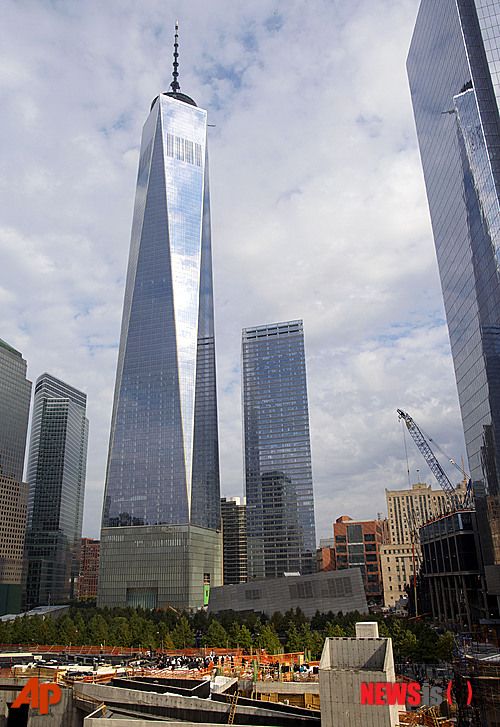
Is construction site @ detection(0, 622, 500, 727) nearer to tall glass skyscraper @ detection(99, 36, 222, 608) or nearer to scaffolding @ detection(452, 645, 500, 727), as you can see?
scaffolding @ detection(452, 645, 500, 727)

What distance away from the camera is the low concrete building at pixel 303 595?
123m

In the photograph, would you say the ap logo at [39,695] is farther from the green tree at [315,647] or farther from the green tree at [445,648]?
the green tree at [445,648]

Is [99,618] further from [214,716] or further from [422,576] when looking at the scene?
[422,576]

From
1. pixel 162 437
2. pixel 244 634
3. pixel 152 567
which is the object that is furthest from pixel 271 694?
pixel 162 437

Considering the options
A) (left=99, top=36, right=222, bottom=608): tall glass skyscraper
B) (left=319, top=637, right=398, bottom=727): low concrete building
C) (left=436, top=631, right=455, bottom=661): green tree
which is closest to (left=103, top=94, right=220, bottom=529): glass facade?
(left=99, top=36, right=222, bottom=608): tall glass skyscraper

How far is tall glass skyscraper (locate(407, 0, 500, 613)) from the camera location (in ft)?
349

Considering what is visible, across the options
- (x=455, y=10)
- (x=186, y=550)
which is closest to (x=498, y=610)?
(x=186, y=550)

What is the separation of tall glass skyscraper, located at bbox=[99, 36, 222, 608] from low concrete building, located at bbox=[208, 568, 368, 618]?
4432 cm

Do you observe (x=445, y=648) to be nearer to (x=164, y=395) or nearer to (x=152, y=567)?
(x=152, y=567)

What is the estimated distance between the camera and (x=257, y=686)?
4684 centimetres

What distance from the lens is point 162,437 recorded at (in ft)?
611

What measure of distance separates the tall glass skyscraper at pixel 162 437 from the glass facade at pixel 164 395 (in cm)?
33

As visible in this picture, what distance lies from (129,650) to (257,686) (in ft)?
177

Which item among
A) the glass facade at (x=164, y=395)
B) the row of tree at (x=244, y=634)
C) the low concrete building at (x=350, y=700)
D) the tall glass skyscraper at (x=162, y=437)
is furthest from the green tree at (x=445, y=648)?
the glass facade at (x=164, y=395)
